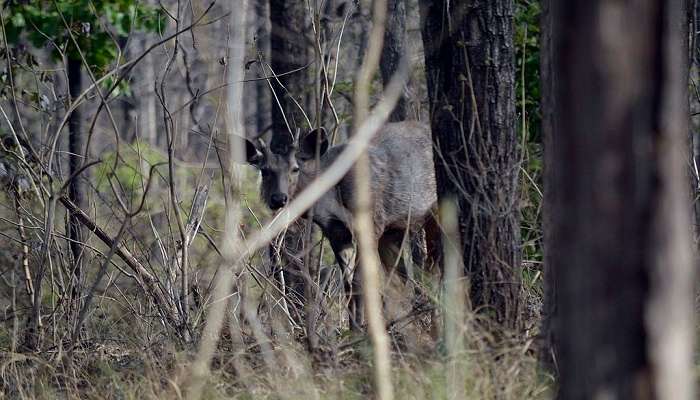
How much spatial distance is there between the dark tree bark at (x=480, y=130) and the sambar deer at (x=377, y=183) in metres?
3.62

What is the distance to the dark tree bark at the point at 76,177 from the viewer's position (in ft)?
21.7

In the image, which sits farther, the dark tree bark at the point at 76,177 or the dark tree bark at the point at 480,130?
the dark tree bark at the point at 76,177

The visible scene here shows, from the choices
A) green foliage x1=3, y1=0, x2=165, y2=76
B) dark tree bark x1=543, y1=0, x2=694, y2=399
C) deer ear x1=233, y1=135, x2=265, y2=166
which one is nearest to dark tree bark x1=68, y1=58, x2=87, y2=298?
green foliage x1=3, y1=0, x2=165, y2=76

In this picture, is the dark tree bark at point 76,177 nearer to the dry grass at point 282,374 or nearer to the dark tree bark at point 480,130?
the dry grass at point 282,374

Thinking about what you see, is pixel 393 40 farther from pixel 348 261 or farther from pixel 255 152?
pixel 348 261

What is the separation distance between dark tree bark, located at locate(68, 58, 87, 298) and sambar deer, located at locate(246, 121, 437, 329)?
157cm

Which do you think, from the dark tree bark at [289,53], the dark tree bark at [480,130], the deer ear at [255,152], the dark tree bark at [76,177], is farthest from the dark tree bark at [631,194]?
the dark tree bark at [289,53]

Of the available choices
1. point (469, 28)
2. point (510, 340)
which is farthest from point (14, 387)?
point (469, 28)

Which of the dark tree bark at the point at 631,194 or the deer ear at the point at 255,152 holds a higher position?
the dark tree bark at the point at 631,194

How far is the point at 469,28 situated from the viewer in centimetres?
544

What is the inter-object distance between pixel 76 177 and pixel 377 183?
307cm

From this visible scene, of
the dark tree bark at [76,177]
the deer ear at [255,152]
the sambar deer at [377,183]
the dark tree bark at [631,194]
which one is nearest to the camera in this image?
the dark tree bark at [631,194]

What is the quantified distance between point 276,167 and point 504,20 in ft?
14.0

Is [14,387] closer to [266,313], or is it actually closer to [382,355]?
[266,313]
